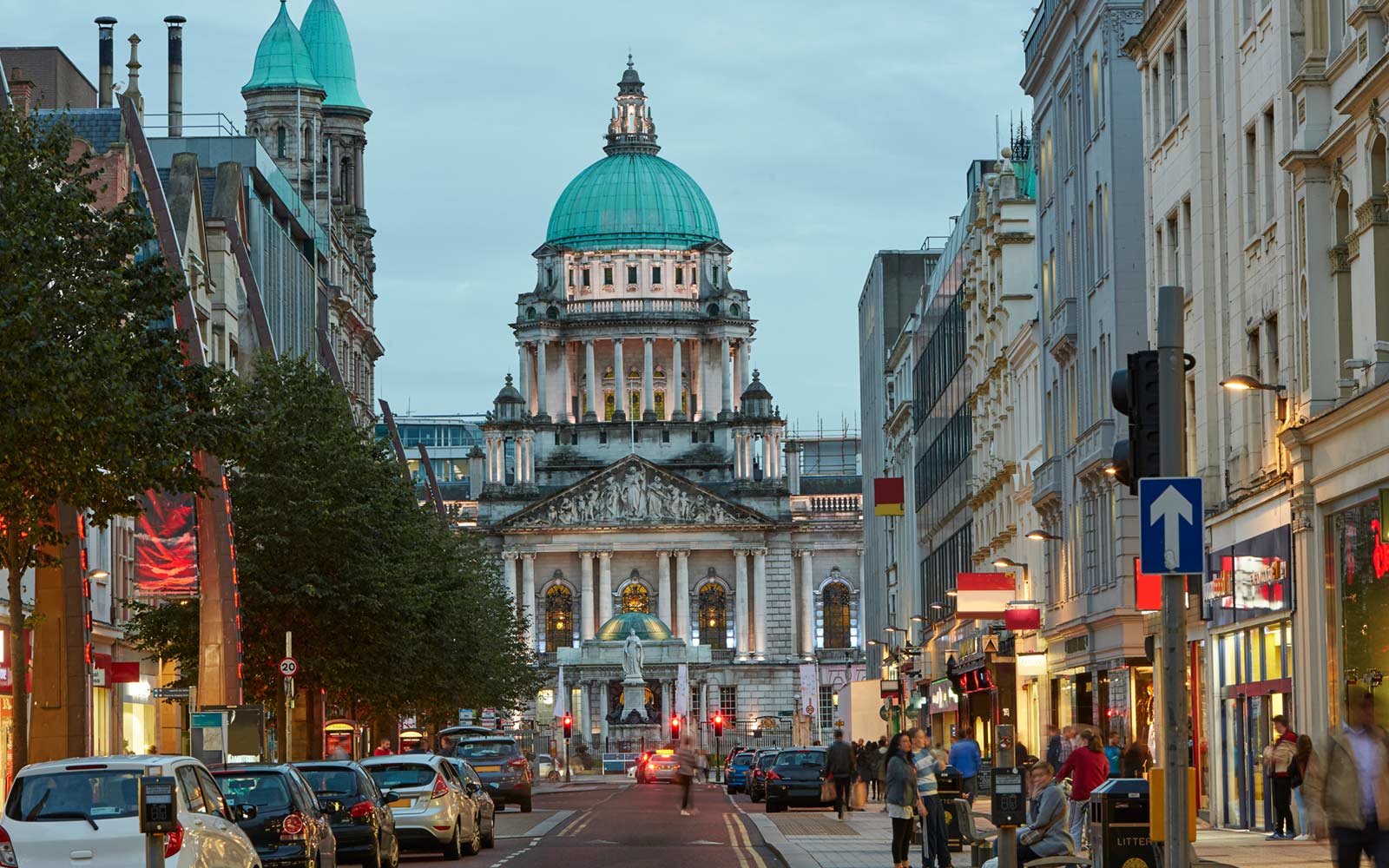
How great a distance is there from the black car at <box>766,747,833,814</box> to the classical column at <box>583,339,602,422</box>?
122 metres

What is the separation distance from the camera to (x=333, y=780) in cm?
3048

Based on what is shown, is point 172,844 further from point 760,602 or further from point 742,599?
point 760,602

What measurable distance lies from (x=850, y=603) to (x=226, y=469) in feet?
411

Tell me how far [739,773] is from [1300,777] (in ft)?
170

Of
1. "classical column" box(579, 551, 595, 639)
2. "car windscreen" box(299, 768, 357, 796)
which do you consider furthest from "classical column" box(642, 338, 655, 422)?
"car windscreen" box(299, 768, 357, 796)

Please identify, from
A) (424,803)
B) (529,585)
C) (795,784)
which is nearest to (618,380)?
(529,585)

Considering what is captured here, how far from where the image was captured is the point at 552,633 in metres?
172

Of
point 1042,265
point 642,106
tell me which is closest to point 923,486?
point 1042,265

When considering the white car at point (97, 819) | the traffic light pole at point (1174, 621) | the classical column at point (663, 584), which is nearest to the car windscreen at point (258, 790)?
the white car at point (97, 819)

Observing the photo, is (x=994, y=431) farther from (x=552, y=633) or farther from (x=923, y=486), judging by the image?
(x=552, y=633)

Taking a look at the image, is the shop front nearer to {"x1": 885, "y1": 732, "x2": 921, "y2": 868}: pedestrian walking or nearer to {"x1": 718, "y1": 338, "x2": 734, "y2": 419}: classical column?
{"x1": 885, "y1": 732, "x2": 921, "y2": 868}: pedestrian walking

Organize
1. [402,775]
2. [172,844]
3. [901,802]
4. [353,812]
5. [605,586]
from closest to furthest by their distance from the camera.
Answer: [172,844] → [353,812] → [901,802] → [402,775] → [605,586]

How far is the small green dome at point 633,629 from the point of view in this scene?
15625 centimetres

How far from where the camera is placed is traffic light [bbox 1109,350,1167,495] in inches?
629
